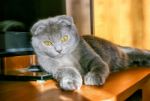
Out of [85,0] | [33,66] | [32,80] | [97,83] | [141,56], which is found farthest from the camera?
[85,0]

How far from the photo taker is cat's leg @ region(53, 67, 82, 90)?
1051 millimetres

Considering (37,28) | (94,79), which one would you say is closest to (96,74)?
(94,79)

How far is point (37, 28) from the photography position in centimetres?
122

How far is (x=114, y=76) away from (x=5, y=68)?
0.48 m

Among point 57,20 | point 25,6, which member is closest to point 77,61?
point 57,20

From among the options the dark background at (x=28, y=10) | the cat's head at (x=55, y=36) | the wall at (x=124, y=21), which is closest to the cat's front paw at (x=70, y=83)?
the cat's head at (x=55, y=36)

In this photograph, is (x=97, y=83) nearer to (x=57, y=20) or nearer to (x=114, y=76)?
(x=114, y=76)

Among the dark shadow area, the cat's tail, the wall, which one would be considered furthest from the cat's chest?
the wall

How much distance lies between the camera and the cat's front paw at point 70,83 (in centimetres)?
105

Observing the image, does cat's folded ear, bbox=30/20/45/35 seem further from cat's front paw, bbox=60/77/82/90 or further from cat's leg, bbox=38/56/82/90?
cat's front paw, bbox=60/77/82/90

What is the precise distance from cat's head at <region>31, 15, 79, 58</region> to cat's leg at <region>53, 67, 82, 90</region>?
0.09 m

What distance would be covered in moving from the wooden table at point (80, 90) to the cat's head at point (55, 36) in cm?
13

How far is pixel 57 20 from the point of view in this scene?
124 cm

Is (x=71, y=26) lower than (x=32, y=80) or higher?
higher
